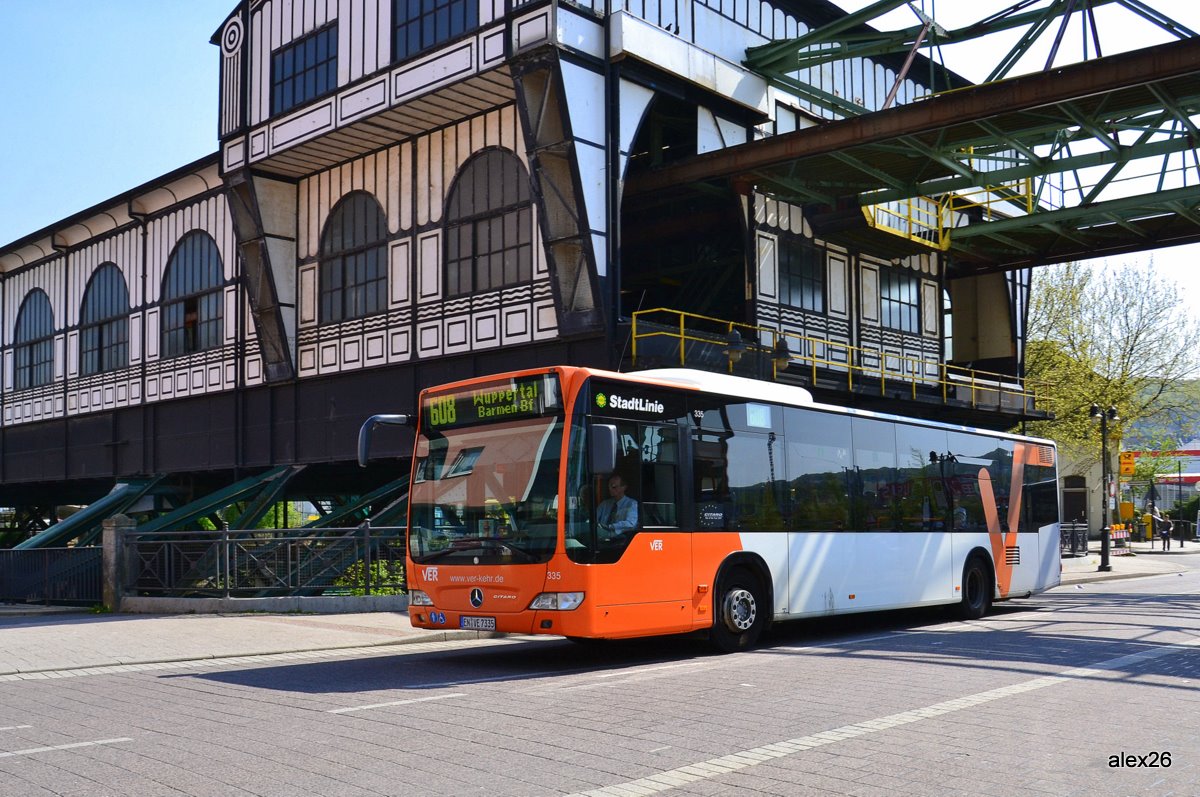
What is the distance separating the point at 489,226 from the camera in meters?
24.9

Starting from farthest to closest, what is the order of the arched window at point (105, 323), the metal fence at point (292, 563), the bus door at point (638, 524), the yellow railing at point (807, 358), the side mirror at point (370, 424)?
the arched window at point (105, 323)
the yellow railing at point (807, 358)
the metal fence at point (292, 563)
the side mirror at point (370, 424)
the bus door at point (638, 524)

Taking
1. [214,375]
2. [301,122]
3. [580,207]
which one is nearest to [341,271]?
[301,122]

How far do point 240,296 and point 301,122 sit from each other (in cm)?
596

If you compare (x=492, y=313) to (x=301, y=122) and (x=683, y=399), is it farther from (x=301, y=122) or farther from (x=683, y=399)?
(x=683, y=399)

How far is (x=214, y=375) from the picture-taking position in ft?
106

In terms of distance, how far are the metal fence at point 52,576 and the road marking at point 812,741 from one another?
17409mm

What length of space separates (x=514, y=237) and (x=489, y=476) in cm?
1284

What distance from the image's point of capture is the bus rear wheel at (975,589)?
58.5 feet

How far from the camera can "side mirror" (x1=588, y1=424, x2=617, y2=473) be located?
11.3 meters

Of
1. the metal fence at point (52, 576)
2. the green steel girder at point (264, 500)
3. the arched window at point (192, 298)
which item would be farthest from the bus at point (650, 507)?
the arched window at point (192, 298)

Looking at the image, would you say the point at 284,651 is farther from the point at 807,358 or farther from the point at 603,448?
the point at 807,358

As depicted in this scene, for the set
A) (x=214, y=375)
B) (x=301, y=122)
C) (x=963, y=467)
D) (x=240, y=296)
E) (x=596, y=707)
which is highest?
(x=301, y=122)

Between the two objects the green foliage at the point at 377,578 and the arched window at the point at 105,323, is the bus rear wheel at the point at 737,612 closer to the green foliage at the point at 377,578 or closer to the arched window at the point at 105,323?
the green foliage at the point at 377,578

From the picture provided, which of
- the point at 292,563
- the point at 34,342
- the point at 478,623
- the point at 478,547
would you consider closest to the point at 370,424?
the point at 478,547
